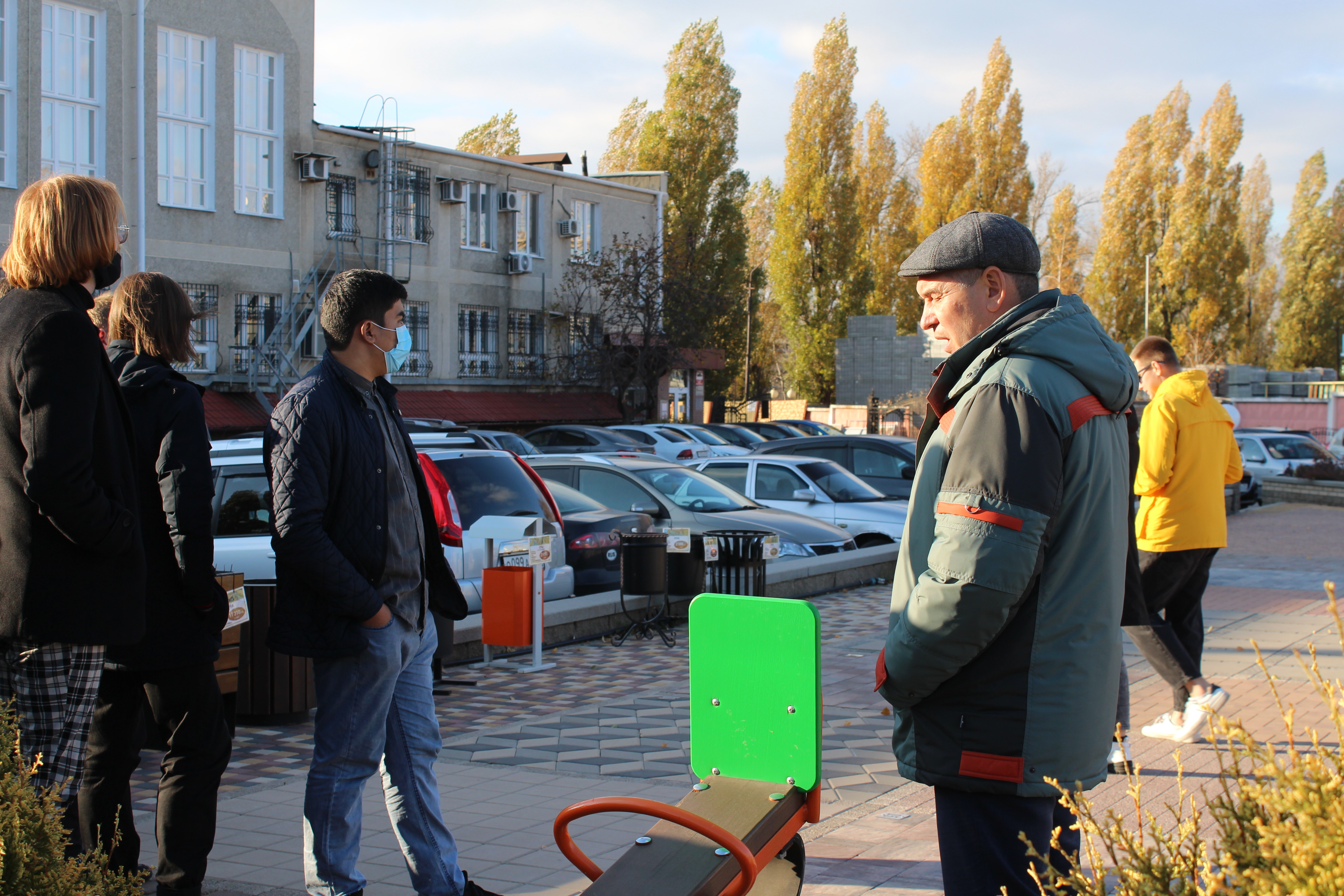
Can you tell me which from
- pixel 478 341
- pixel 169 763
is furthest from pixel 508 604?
pixel 478 341

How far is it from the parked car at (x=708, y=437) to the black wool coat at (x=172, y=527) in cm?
2122

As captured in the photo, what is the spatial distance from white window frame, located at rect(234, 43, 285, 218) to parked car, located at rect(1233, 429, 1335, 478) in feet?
80.5

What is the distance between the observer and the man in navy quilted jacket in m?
3.64

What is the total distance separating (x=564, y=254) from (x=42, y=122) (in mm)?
16132

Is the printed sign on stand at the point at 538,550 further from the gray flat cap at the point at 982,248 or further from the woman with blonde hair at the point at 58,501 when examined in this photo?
the gray flat cap at the point at 982,248

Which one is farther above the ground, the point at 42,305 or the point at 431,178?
the point at 431,178

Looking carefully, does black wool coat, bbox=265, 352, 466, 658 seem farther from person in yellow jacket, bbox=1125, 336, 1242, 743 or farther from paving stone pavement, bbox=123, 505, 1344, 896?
person in yellow jacket, bbox=1125, 336, 1242, 743

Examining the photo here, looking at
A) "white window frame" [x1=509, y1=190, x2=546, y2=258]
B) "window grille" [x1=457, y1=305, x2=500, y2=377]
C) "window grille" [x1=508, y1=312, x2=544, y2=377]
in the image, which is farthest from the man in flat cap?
"white window frame" [x1=509, y1=190, x2=546, y2=258]

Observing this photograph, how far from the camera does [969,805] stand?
8.96 ft

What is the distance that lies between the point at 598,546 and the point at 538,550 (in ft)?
7.68

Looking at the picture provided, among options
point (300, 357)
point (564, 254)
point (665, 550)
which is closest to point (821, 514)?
point (665, 550)

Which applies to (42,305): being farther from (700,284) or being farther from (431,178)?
(700,284)

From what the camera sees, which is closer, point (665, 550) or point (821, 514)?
point (665, 550)

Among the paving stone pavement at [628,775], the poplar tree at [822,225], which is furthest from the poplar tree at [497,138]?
the paving stone pavement at [628,775]
